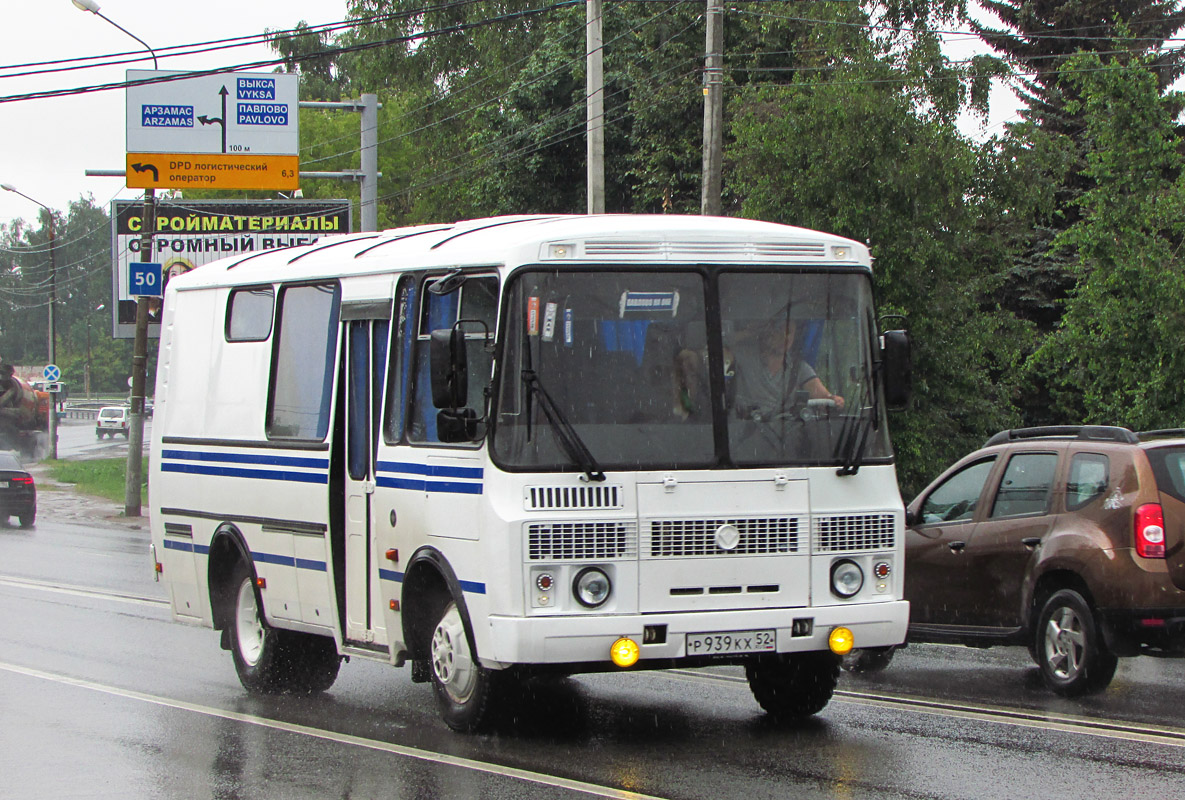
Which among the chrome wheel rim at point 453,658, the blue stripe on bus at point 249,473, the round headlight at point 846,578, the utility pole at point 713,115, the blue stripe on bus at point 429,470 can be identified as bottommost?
the chrome wheel rim at point 453,658

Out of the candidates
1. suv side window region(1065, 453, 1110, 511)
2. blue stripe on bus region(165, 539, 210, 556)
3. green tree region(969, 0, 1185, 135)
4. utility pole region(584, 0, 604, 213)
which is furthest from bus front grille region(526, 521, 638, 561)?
green tree region(969, 0, 1185, 135)

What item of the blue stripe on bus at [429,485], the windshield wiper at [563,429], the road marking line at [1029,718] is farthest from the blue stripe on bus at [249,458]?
the road marking line at [1029,718]

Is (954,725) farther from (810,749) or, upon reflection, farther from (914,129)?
(914,129)

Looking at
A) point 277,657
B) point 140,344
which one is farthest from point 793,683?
point 140,344

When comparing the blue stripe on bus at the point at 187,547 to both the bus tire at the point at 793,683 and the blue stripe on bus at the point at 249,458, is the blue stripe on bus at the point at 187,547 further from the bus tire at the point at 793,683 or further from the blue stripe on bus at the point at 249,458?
the bus tire at the point at 793,683

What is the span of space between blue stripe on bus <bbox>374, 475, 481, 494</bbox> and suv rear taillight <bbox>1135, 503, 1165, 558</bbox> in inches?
163

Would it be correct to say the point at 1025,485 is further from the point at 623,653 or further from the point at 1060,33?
the point at 1060,33

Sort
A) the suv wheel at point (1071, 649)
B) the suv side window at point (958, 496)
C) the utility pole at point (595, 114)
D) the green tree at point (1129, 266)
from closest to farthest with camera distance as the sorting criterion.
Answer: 1. the suv wheel at point (1071, 649)
2. the suv side window at point (958, 496)
3. the green tree at point (1129, 266)
4. the utility pole at point (595, 114)

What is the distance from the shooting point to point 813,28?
32531 mm

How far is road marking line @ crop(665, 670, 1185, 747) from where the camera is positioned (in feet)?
27.8

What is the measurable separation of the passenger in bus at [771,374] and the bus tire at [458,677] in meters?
1.84

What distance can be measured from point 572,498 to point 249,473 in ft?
11.5

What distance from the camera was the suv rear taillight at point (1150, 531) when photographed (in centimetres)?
961

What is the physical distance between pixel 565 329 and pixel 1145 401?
14.6 metres
